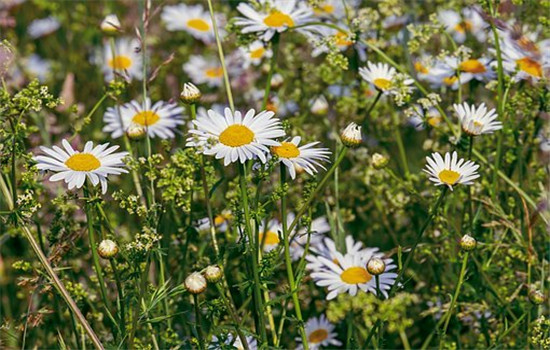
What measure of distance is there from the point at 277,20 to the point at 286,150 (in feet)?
2.08

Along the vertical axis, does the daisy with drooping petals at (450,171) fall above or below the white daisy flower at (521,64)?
below

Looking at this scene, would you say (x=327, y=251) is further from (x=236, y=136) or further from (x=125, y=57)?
(x=125, y=57)

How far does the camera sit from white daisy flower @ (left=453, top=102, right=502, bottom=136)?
1.83 meters

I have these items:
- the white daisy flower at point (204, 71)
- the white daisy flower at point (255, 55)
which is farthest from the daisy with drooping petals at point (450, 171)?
the white daisy flower at point (204, 71)

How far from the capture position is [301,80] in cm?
264

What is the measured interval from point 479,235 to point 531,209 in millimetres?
191

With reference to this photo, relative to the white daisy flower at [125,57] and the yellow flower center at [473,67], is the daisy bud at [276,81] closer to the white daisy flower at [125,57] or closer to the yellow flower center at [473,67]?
the yellow flower center at [473,67]

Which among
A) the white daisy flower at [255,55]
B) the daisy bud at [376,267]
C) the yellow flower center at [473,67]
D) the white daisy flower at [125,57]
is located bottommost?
the daisy bud at [376,267]

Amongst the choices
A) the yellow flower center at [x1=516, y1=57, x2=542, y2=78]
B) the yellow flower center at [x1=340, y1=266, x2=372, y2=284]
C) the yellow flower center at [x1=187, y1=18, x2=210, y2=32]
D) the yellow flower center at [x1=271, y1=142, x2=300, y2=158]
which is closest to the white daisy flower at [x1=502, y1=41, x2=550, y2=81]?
the yellow flower center at [x1=516, y1=57, x2=542, y2=78]

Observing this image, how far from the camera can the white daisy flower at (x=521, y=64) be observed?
2135 mm

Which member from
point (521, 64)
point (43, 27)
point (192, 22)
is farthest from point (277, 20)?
point (43, 27)

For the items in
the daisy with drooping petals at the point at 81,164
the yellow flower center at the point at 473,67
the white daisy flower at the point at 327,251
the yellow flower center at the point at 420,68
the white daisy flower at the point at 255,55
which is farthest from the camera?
the white daisy flower at the point at 255,55

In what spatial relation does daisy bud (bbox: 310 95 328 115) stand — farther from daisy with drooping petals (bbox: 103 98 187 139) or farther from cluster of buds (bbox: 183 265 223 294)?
cluster of buds (bbox: 183 265 223 294)

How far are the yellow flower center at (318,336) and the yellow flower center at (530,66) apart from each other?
0.85 meters
